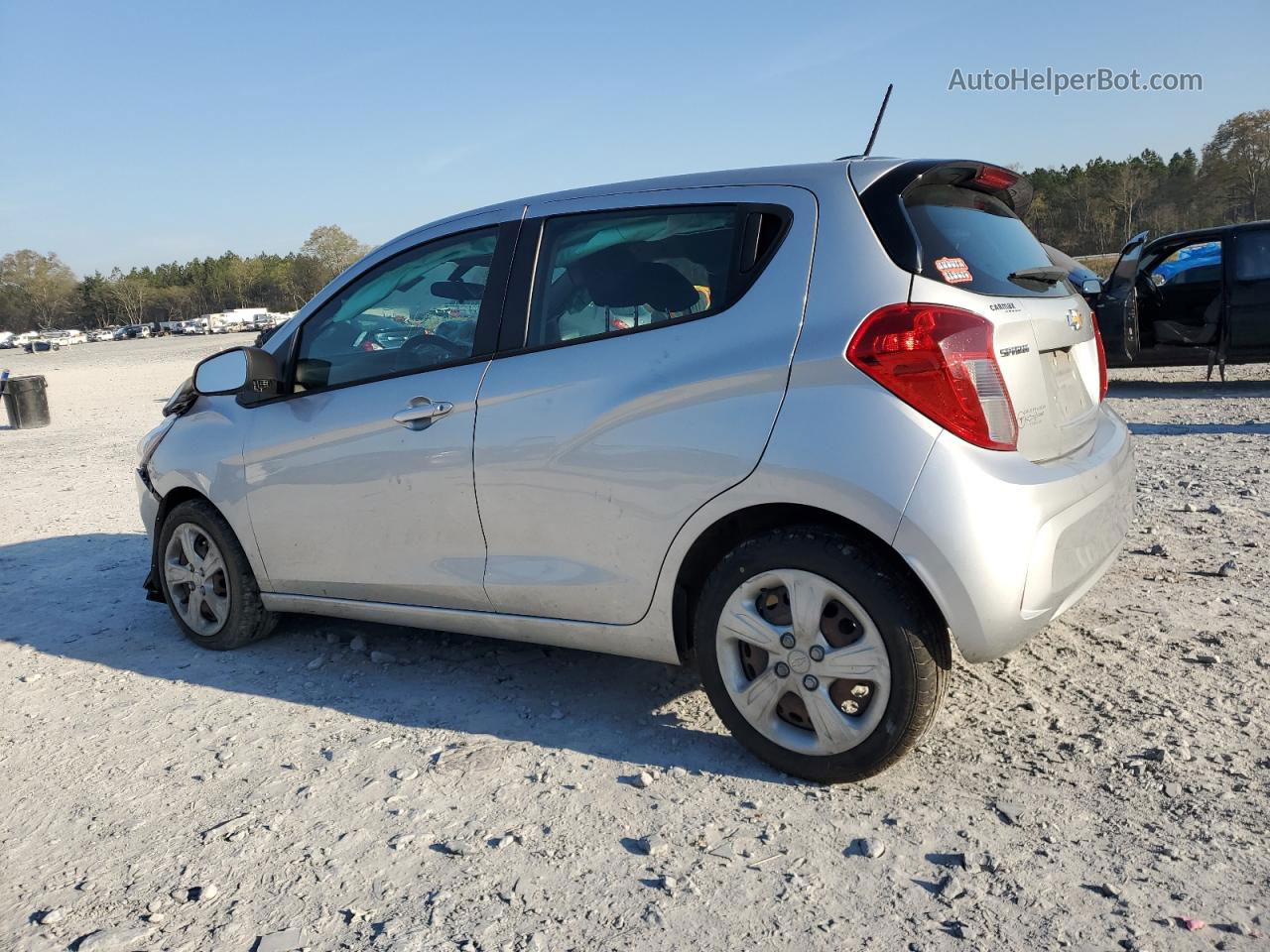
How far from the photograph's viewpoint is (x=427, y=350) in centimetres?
407

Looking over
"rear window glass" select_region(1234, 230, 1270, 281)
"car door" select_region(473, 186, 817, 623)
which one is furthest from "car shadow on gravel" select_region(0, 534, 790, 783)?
"rear window glass" select_region(1234, 230, 1270, 281)

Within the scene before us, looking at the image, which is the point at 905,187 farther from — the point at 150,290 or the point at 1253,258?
the point at 150,290

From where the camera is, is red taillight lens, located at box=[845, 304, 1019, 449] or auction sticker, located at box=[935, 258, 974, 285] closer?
red taillight lens, located at box=[845, 304, 1019, 449]

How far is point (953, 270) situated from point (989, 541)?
838 millimetres

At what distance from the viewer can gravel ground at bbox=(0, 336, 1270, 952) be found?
260 centimetres

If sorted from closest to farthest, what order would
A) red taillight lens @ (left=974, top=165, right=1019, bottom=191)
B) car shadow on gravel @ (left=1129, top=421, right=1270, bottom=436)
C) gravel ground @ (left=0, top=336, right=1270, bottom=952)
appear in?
gravel ground @ (left=0, top=336, right=1270, bottom=952) < red taillight lens @ (left=974, top=165, right=1019, bottom=191) < car shadow on gravel @ (left=1129, top=421, right=1270, bottom=436)

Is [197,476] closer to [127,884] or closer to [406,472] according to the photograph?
[406,472]

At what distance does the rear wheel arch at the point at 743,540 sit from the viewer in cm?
307

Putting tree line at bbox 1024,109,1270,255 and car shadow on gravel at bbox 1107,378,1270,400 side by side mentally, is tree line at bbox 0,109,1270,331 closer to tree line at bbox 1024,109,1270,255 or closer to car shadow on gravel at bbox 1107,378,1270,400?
tree line at bbox 1024,109,1270,255

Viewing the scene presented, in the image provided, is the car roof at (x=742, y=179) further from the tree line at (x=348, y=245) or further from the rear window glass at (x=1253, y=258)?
the tree line at (x=348, y=245)

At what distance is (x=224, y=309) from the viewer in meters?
138

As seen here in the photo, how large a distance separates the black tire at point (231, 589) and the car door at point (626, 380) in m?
1.55

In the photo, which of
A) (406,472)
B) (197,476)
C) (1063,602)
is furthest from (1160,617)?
(197,476)

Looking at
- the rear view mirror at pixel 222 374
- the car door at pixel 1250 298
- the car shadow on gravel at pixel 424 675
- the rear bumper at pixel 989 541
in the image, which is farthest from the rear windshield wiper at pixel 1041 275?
the car door at pixel 1250 298
